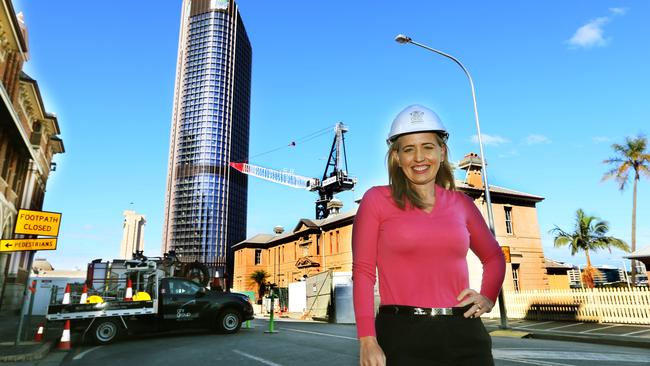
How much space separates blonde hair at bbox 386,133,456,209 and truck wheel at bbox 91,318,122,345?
12.5 meters

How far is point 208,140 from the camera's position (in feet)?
458

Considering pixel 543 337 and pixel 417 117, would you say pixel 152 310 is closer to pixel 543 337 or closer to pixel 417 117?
pixel 543 337

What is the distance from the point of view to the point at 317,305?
26.5m

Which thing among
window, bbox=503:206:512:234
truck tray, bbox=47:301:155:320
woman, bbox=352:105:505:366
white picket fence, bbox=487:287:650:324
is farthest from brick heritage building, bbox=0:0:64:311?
window, bbox=503:206:512:234

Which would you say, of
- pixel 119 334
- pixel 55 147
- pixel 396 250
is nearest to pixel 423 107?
pixel 396 250

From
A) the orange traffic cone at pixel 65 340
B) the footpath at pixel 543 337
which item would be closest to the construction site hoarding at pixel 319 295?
the footpath at pixel 543 337

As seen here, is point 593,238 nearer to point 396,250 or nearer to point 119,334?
point 119,334

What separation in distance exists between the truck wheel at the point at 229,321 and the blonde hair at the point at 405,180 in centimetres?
1289

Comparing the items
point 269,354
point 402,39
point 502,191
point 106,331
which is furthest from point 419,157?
point 502,191

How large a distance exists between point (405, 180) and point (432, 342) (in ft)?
2.60

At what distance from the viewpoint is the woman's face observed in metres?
2.16

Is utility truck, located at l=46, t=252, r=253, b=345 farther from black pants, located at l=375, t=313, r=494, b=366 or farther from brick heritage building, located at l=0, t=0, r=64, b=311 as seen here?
black pants, located at l=375, t=313, r=494, b=366

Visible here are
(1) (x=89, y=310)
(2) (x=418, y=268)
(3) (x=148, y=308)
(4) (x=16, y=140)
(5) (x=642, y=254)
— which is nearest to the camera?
(2) (x=418, y=268)

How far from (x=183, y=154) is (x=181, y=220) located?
2255 cm
